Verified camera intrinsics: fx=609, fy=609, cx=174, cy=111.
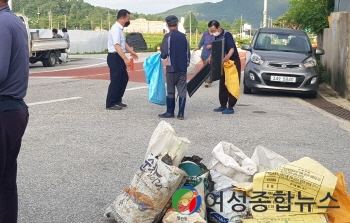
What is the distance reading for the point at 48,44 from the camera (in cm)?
2759

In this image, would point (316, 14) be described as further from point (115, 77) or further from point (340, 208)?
point (340, 208)

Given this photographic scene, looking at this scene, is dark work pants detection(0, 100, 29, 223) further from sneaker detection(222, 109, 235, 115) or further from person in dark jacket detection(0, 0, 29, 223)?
sneaker detection(222, 109, 235, 115)

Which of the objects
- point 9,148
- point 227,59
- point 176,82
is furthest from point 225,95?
point 9,148

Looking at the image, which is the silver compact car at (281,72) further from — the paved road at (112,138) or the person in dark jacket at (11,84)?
the person in dark jacket at (11,84)

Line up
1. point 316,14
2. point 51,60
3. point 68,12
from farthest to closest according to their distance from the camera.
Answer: point 68,12, point 51,60, point 316,14

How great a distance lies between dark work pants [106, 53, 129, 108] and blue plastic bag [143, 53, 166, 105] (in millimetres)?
1008

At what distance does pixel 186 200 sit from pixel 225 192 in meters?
0.36

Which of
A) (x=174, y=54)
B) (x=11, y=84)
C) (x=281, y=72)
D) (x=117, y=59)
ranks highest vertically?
(x=11, y=84)

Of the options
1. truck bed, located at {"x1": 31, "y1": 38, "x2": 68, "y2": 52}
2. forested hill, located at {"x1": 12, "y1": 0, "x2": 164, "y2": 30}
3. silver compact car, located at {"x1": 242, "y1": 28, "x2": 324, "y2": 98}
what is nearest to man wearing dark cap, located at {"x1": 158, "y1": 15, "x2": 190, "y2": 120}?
silver compact car, located at {"x1": 242, "y1": 28, "x2": 324, "y2": 98}

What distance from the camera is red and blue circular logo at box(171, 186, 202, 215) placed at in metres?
4.86

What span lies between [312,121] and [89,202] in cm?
658

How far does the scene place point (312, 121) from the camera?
11422 mm

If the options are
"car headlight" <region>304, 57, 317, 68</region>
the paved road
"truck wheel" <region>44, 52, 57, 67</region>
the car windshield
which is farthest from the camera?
"truck wheel" <region>44, 52, 57, 67</region>

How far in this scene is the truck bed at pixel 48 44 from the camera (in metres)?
26.1
